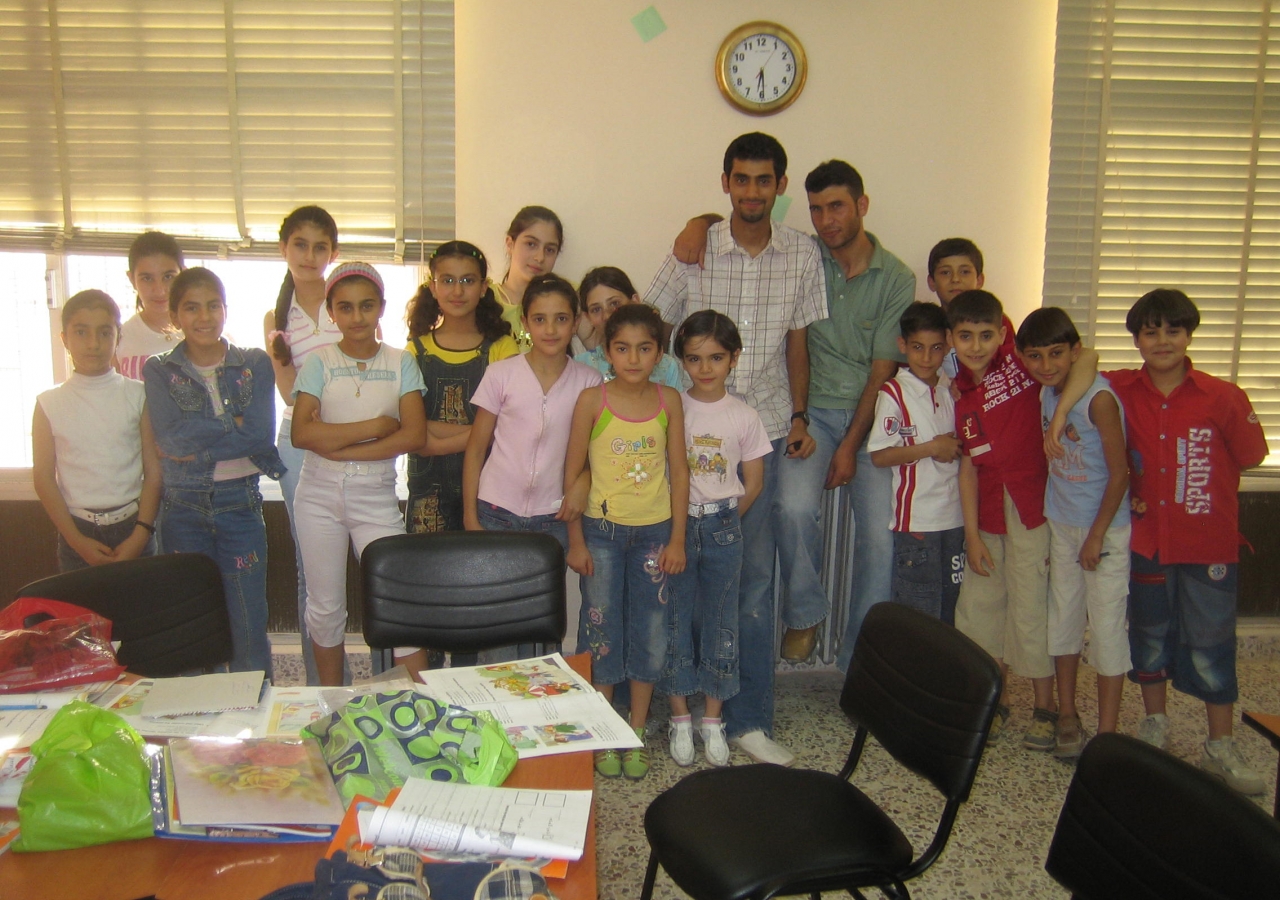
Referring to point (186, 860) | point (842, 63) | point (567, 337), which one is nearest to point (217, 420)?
point (567, 337)

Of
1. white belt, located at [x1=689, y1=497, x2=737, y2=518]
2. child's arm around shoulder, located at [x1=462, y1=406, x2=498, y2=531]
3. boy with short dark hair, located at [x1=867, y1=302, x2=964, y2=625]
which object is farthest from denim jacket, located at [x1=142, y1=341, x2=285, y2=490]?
boy with short dark hair, located at [x1=867, y1=302, x2=964, y2=625]

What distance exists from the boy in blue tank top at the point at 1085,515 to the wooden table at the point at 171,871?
6.72 ft

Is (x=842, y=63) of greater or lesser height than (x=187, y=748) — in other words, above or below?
above

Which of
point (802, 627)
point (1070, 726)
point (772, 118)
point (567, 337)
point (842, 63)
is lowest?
point (1070, 726)

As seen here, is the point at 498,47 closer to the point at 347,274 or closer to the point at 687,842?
the point at 347,274

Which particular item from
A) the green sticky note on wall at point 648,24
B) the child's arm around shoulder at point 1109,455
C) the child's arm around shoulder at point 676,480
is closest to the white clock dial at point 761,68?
the green sticky note on wall at point 648,24

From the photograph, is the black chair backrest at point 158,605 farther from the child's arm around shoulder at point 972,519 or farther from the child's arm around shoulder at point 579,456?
the child's arm around shoulder at point 972,519

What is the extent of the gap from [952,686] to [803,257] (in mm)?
1587

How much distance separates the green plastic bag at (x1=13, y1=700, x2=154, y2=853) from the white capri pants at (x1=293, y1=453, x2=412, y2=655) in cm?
132

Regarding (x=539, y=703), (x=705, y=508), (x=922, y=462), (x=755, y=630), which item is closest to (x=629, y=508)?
(x=705, y=508)

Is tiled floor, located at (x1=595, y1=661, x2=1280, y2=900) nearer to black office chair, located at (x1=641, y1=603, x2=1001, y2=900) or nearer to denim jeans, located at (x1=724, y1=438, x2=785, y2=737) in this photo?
denim jeans, located at (x1=724, y1=438, x2=785, y2=737)

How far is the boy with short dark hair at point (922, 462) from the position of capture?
2633mm

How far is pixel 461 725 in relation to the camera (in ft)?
3.80

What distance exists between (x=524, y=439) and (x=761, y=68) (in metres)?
1.72
